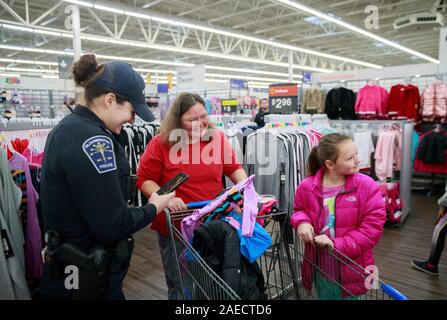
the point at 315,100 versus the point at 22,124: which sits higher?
the point at 315,100

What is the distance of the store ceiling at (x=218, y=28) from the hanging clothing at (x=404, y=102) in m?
4.13

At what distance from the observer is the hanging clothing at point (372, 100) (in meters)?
6.39

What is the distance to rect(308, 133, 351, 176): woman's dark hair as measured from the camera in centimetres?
184

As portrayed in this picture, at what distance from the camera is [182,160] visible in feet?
6.51

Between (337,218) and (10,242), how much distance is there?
2013 mm

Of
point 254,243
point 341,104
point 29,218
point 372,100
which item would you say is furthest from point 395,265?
point 341,104

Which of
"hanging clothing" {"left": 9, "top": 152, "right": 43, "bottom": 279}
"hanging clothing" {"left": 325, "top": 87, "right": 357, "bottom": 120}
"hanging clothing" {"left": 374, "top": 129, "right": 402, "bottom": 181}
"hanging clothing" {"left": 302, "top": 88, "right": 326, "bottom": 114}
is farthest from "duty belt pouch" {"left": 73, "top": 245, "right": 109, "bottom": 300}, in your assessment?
"hanging clothing" {"left": 302, "top": 88, "right": 326, "bottom": 114}

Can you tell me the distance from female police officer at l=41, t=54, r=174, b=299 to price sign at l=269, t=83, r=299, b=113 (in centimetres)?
515

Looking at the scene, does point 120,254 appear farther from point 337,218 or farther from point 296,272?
point 337,218

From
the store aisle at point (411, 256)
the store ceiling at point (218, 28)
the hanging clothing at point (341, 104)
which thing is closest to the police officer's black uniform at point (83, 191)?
the store aisle at point (411, 256)
